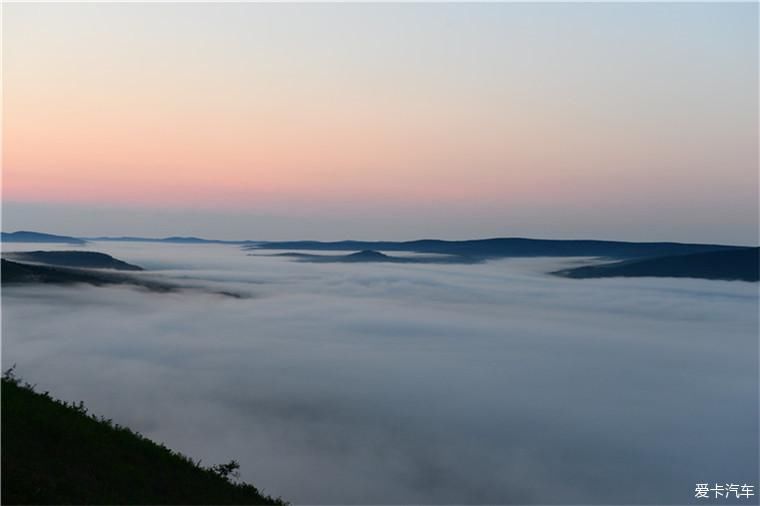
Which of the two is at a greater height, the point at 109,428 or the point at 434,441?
the point at 109,428

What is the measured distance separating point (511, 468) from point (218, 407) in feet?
147

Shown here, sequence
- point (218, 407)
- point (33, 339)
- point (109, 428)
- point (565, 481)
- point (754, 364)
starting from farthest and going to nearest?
1. point (754, 364)
2. point (33, 339)
3. point (218, 407)
4. point (565, 481)
5. point (109, 428)

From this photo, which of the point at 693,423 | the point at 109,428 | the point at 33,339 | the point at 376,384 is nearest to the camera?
the point at 109,428

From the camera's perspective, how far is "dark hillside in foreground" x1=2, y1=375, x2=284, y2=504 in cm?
1558

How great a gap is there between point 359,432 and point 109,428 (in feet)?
219

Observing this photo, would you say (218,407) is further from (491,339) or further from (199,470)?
(491,339)

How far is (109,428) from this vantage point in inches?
907

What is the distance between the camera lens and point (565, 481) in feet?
237

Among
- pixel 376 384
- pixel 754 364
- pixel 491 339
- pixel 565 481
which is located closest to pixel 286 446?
pixel 565 481

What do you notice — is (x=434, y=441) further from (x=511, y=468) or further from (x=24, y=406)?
(x=24, y=406)

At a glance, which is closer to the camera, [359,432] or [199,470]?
[199,470]

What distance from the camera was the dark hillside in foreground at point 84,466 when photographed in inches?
613

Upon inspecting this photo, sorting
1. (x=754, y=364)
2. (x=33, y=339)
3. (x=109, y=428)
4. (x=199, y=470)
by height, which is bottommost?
(x=754, y=364)

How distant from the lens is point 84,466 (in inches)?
738
